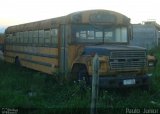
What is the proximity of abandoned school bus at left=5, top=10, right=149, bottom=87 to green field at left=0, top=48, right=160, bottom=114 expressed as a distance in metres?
0.42

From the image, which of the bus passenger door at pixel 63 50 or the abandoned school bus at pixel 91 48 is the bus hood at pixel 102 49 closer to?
the abandoned school bus at pixel 91 48

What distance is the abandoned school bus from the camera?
10.1m

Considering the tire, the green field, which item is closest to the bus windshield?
the tire

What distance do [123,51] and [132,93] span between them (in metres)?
1.16

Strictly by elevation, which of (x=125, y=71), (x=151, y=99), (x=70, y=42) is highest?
(x=70, y=42)

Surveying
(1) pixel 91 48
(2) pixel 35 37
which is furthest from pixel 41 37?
(1) pixel 91 48

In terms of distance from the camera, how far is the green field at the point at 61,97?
780cm

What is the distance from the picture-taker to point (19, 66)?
17.5 m

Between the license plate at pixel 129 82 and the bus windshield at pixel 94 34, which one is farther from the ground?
the bus windshield at pixel 94 34

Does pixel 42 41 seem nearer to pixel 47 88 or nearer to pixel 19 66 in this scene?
pixel 47 88

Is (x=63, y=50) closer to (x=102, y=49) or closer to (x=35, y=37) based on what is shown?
(x=102, y=49)

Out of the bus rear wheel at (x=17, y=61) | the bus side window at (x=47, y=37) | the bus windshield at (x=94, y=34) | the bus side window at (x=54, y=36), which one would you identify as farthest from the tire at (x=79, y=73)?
the bus rear wheel at (x=17, y=61)

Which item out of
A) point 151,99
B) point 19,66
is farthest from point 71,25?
point 19,66

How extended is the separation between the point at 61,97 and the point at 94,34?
8.80 feet
